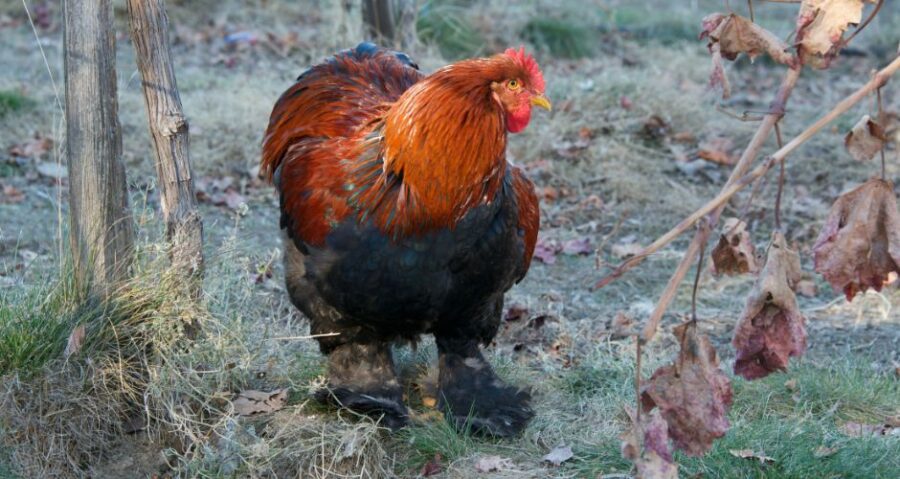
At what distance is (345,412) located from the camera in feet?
13.2

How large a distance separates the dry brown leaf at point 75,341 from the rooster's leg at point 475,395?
4.50 feet

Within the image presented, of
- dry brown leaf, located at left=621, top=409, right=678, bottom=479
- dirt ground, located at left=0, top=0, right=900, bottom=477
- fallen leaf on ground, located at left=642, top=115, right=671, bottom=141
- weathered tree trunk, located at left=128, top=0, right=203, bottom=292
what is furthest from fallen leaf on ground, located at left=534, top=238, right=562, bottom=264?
dry brown leaf, located at left=621, top=409, right=678, bottom=479

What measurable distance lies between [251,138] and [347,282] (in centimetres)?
418

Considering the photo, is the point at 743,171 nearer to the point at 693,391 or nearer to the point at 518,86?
the point at 693,391

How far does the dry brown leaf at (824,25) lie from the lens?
167 cm

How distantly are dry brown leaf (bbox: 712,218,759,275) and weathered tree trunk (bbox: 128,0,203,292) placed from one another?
2.40 meters

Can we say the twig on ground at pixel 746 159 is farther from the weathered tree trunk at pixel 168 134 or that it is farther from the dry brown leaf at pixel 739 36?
the weathered tree trunk at pixel 168 134

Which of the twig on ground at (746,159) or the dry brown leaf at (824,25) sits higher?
the dry brown leaf at (824,25)

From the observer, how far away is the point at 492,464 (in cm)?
370

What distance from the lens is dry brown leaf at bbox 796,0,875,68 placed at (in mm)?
1665

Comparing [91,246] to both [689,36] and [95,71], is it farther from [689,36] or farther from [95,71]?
[689,36]

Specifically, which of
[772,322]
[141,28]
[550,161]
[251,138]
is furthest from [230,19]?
[772,322]

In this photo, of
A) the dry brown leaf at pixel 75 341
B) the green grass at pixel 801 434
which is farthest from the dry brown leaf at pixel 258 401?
the green grass at pixel 801 434

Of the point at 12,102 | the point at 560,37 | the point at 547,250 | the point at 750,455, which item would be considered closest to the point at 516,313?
the point at 547,250
